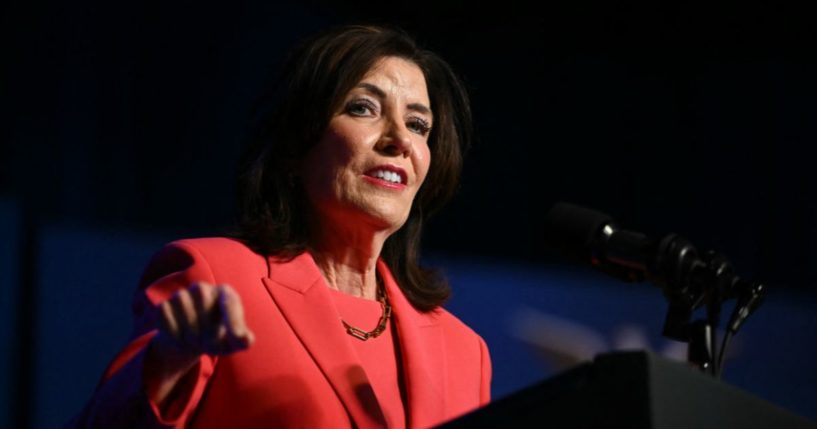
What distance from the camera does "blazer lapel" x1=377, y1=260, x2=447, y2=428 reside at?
1853mm

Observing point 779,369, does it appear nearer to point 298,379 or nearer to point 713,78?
point 713,78

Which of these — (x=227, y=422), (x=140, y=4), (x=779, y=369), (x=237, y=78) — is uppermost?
(x=140, y=4)

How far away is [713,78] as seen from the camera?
142 inches

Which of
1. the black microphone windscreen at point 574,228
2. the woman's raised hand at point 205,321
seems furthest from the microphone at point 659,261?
the woman's raised hand at point 205,321

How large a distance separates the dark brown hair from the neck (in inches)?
1.9

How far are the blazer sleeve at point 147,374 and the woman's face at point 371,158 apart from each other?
1.18 feet

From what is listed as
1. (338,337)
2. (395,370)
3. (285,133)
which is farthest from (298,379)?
(285,133)

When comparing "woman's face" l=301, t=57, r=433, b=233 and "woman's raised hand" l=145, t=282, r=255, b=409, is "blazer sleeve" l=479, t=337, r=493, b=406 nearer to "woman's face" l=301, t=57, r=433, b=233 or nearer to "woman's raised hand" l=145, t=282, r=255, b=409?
"woman's face" l=301, t=57, r=433, b=233

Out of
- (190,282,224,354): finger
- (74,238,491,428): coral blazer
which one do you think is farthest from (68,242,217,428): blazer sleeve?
(190,282,224,354): finger

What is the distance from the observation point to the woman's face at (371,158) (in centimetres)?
202

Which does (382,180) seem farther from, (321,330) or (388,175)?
(321,330)

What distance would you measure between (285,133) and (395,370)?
549 mm

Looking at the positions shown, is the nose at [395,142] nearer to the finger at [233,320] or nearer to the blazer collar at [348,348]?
the blazer collar at [348,348]

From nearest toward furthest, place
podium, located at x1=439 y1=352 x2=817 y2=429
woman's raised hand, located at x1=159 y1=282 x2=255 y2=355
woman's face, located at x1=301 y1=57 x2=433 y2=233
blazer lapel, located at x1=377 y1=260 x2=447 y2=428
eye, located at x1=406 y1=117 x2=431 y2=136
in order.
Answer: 1. podium, located at x1=439 y1=352 x2=817 y2=429
2. woman's raised hand, located at x1=159 y1=282 x2=255 y2=355
3. blazer lapel, located at x1=377 y1=260 x2=447 y2=428
4. woman's face, located at x1=301 y1=57 x2=433 y2=233
5. eye, located at x1=406 y1=117 x2=431 y2=136
